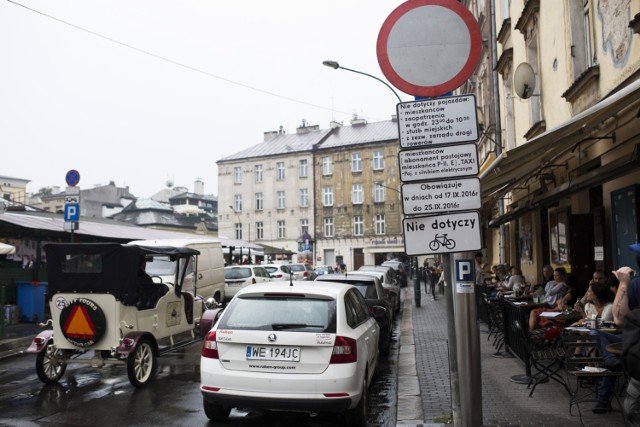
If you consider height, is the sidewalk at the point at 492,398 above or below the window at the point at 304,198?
below

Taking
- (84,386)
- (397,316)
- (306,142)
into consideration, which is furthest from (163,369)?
(306,142)

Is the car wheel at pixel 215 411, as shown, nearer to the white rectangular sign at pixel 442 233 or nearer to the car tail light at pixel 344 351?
the car tail light at pixel 344 351

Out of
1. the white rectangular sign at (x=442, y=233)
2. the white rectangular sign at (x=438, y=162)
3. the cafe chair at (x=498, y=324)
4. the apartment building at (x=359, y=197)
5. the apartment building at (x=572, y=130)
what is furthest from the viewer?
the apartment building at (x=359, y=197)

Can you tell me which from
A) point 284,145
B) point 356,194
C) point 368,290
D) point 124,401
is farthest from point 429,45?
point 284,145

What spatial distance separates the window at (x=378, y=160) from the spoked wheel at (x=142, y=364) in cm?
4937

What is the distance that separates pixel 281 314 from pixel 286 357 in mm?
514

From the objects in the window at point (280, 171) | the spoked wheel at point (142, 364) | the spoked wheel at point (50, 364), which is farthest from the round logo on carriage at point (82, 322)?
the window at point (280, 171)

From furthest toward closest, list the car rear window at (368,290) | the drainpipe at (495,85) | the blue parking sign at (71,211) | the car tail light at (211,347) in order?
the drainpipe at (495,85)
the blue parking sign at (71,211)
the car rear window at (368,290)
the car tail light at (211,347)

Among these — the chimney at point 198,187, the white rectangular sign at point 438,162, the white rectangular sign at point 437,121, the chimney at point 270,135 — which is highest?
the chimney at point 270,135

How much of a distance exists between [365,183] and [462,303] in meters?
53.3

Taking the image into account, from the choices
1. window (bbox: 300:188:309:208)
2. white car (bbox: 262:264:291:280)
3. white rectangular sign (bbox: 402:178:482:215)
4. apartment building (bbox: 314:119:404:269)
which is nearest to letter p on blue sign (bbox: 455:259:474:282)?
white rectangular sign (bbox: 402:178:482:215)

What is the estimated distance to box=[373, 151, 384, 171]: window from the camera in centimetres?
5678

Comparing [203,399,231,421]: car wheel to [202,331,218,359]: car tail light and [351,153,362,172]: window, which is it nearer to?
[202,331,218,359]: car tail light

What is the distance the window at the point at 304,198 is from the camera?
60.5 metres
